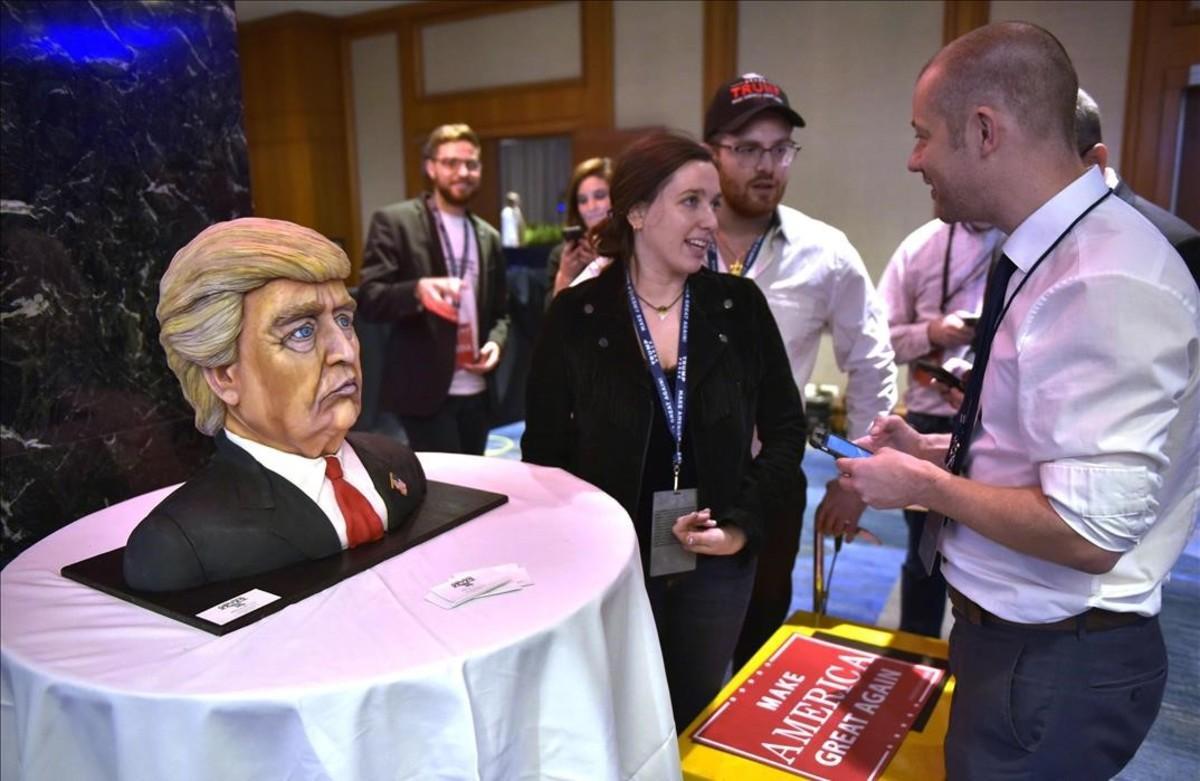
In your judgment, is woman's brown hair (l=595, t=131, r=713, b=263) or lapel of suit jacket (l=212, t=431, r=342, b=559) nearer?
lapel of suit jacket (l=212, t=431, r=342, b=559)

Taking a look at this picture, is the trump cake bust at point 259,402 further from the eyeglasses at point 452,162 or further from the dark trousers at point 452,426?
the eyeglasses at point 452,162

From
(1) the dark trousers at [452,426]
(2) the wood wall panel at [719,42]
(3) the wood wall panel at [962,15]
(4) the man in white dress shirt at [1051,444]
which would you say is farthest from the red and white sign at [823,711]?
(2) the wood wall panel at [719,42]

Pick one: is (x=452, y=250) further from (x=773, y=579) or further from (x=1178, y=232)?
(x=1178, y=232)

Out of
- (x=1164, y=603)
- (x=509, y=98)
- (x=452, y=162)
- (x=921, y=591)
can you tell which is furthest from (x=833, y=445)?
(x=509, y=98)

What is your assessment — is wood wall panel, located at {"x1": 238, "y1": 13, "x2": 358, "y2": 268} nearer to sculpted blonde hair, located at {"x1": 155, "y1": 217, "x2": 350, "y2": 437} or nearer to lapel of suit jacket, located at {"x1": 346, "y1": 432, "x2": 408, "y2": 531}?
lapel of suit jacket, located at {"x1": 346, "y1": 432, "x2": 408, "y2": 531}

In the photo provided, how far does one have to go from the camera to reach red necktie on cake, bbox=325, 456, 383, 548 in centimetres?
129

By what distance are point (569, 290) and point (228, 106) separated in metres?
0.82

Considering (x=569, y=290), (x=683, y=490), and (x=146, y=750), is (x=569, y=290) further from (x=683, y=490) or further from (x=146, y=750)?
(x=146, y=750)

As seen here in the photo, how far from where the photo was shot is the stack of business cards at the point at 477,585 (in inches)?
44.7

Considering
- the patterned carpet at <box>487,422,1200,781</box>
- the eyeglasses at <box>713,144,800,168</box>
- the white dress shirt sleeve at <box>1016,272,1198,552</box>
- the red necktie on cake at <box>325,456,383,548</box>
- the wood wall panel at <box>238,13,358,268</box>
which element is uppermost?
the wood wall panel at <box>238,13,358,268</box>

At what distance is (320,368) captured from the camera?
1.23 meters

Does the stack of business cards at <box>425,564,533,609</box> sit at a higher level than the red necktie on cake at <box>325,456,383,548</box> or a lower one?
lower

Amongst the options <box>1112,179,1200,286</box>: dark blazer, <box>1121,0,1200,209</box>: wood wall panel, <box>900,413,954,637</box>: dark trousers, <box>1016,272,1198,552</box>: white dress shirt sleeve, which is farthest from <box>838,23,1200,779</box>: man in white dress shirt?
<box>1121,0,1200,209</box>: wood wall panel

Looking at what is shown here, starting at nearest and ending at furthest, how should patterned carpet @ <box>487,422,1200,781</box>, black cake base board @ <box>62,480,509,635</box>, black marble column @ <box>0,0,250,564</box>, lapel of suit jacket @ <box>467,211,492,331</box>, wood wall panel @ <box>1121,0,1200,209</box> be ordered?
1. black cake base board @ <box>62,480,509,635</box>
2. black marble column @ <box>0,0,250,564</box>
3. patterned carpet @ <box>487,422,1200,781</box>
4. lapel of suit jacket @ <box>467,211,492,331</box>
5. wood wall panel @ <box>1121,0,1200,209</box>
